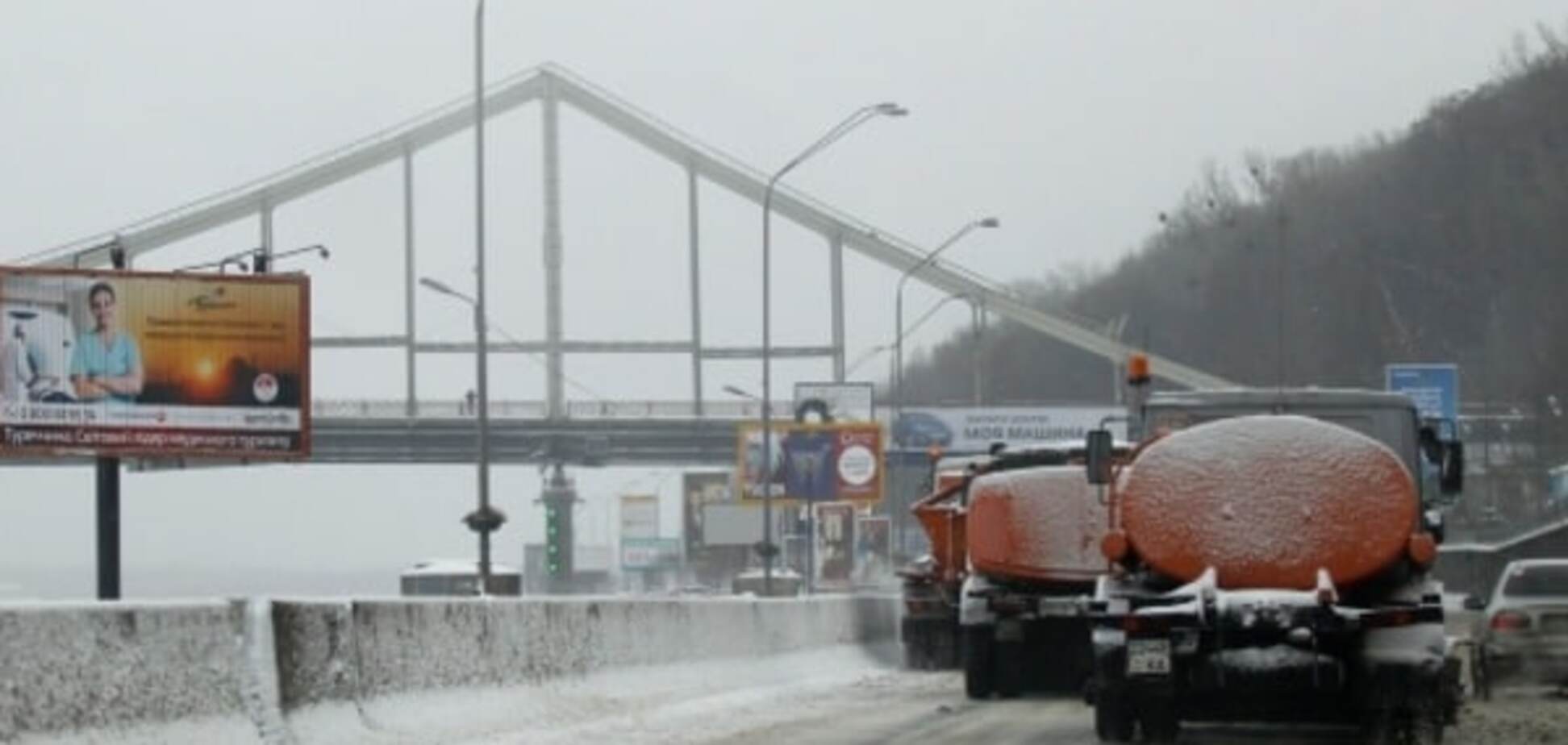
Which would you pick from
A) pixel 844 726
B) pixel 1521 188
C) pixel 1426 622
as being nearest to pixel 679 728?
pixel 844 726

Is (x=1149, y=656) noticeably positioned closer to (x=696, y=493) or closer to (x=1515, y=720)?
(x=1515, y=720)

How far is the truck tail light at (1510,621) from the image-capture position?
2680 cm

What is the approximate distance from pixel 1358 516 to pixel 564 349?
412 ft

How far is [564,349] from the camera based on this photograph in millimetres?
142125

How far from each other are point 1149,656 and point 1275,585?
96cm

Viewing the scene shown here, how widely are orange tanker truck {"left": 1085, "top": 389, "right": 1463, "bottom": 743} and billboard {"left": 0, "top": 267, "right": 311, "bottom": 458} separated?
2811cm

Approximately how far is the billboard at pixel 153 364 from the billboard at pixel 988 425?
64885mm

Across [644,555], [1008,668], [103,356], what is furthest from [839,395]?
[644,555]

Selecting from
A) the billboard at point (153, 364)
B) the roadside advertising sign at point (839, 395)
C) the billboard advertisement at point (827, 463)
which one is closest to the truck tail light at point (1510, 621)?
the billboard at point (153, 364)

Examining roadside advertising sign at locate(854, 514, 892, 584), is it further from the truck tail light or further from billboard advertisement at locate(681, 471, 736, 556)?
the truck tail light

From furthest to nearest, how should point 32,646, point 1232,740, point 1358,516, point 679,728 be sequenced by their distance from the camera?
1. point 679,728
2. point 1232,740
3. point 1358,516
4. point 32,646

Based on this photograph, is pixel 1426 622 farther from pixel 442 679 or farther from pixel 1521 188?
pixel 1521 188

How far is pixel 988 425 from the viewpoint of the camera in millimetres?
111750

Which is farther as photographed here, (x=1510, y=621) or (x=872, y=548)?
(x=872, y=548)
